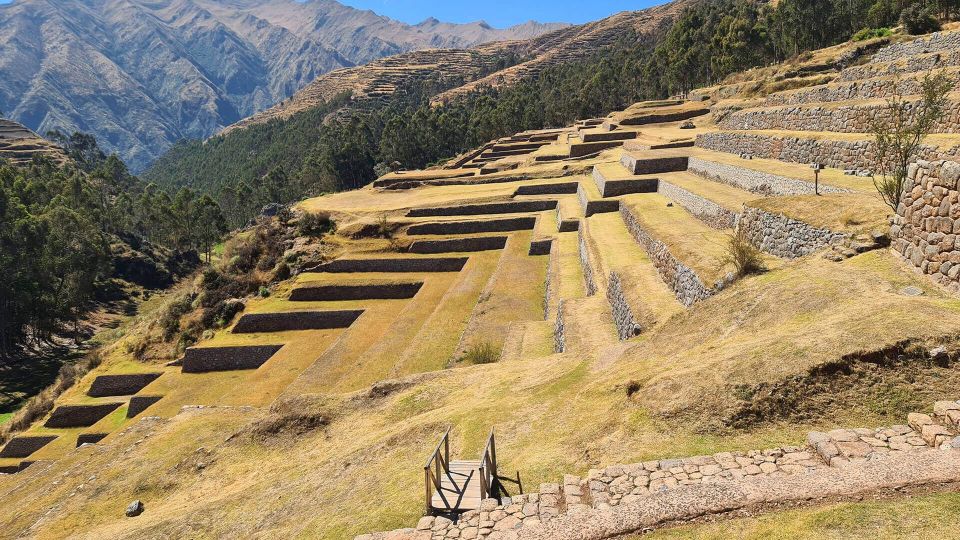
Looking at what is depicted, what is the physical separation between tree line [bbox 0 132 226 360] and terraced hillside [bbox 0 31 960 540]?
2597 centimetres

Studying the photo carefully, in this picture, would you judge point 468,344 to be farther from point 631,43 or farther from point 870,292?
point 631,43

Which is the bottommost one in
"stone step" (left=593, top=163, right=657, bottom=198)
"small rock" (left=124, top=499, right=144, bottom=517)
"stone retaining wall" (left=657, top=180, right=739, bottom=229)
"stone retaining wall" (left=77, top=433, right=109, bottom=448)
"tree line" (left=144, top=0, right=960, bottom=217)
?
"stone retaining wall" (left=77, top=433, right=109, bottom=448)

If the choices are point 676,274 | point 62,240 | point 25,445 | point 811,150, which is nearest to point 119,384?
point 25,445

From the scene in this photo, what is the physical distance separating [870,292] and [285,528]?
1117 cm

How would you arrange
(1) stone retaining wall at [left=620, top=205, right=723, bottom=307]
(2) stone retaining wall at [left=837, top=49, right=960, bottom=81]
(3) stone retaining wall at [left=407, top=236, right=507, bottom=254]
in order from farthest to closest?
(3) stone retaining wall at [left=407, top=236, right=507, bottom=254]
(2) stone retaining wall at [left=837, top=49, right=960, bottom=81]
(1) stone retaining wall at [left=620, top=205, right=723, bottom=307]

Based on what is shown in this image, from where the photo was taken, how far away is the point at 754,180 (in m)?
21.6

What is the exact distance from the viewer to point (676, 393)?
341 inches

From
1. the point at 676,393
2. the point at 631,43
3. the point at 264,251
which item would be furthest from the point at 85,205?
the point at 631,43

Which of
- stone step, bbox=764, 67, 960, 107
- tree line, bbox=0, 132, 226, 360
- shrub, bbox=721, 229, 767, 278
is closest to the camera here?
shrub, bbox=721, 229, 767, 278

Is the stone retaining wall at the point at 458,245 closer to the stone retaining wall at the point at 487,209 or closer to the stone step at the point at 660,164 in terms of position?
the stone retaining wall at the point at 487,209

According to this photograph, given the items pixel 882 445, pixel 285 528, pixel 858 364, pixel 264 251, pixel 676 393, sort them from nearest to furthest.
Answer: pixel 882 445
pixel 858 364
pixel 676 393
pixel 285 528
pixel 264 251

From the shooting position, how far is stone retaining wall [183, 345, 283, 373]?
29516 mm

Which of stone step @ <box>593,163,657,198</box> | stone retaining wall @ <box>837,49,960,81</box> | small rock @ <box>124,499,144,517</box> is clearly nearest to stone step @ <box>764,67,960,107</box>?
stone retaining wall @ <box>837,49,960,81</box>

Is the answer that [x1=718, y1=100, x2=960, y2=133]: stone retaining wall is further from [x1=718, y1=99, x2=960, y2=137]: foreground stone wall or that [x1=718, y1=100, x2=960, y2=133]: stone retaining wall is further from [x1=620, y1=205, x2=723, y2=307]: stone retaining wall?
[x1=620, y1=205, x2=723, y2=307]: stone retaining wall
